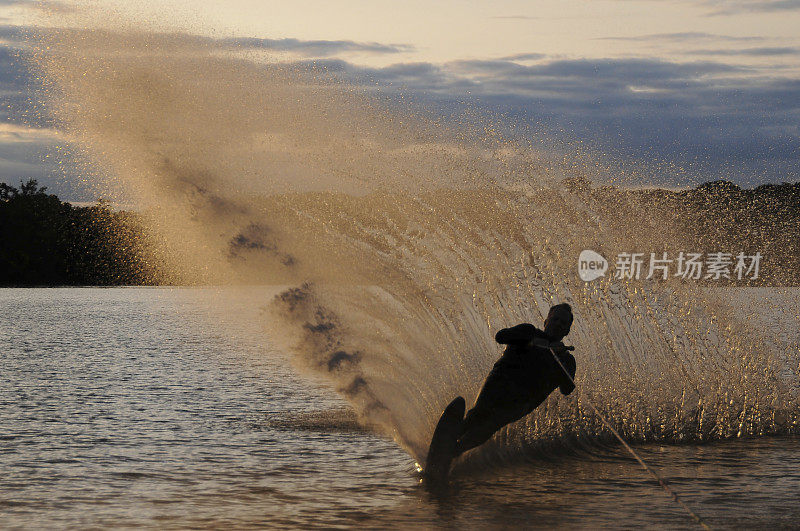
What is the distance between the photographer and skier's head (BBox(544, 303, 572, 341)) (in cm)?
1198

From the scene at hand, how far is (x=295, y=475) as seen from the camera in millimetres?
13289

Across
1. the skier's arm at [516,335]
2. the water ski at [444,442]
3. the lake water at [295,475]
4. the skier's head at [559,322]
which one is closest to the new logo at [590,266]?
the lake water at [295,475]

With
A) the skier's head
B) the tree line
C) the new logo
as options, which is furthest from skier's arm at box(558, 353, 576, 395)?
the tree line

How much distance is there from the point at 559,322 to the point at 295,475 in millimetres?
4171

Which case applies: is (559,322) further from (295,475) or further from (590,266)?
(590,266)

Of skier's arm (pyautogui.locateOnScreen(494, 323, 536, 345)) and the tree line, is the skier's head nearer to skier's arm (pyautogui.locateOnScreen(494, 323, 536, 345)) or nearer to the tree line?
skier's arm (pyautogui.locateOnScreen(494, 323, 536, 345))

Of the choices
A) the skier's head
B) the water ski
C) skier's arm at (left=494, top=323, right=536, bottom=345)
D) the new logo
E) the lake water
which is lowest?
the lake water

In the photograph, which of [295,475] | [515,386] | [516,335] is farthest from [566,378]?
[295,475]

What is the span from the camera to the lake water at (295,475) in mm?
10969

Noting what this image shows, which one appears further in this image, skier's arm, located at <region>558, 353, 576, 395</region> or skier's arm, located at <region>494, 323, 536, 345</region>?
skier's arm, located at <region>558, 353, 576, 395</region>

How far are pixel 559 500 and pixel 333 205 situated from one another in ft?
27.5

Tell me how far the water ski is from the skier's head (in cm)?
138

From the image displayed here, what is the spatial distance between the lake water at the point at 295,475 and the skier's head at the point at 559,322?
77.3 inches

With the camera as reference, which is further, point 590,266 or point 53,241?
point 53,241
